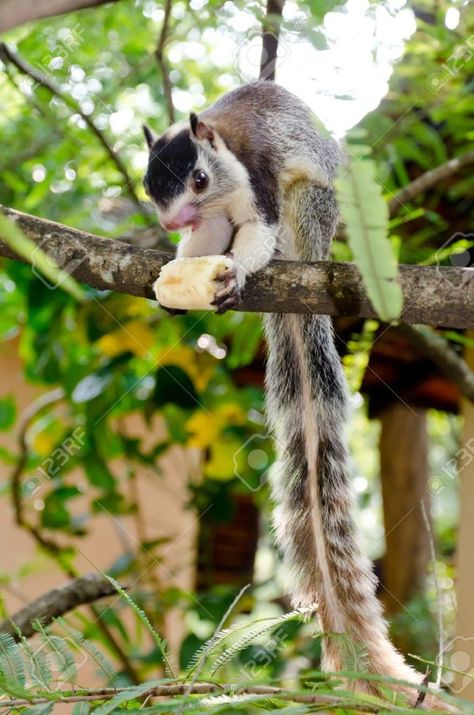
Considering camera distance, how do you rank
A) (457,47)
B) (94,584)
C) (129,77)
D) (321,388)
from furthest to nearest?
(129,77) < (457,47) < (94,584) < (321,388)

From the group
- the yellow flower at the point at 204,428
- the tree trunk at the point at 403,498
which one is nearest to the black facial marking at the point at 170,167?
the yellow flower at the point at 204,428

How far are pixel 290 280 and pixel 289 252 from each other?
0.54 meters

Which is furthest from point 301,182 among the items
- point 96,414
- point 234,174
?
point 96,414

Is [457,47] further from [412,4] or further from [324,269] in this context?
[324,269]

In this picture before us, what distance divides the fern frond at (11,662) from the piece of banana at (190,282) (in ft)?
1.93

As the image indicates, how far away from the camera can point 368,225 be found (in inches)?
23.9

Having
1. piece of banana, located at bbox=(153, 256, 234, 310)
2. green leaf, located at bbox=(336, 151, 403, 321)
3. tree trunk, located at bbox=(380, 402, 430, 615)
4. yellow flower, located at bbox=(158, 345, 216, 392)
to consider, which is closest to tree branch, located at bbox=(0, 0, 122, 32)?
green leaf, located at bbox=(336, 151, 403, 321)

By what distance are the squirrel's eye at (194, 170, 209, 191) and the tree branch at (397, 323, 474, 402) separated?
2.17ft

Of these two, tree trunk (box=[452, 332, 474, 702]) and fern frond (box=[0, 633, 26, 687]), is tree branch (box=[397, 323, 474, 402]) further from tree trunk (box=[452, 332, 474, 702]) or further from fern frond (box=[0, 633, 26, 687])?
fern frond (box=[0, 633, 26, 687])

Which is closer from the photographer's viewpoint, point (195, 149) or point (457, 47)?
point (195, 149)

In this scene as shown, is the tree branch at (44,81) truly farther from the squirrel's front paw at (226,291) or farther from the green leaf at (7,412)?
the green leaf at (7,412)

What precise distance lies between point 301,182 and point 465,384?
70cm

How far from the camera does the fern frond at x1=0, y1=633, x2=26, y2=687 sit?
786 mm

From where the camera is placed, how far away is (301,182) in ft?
5.81
